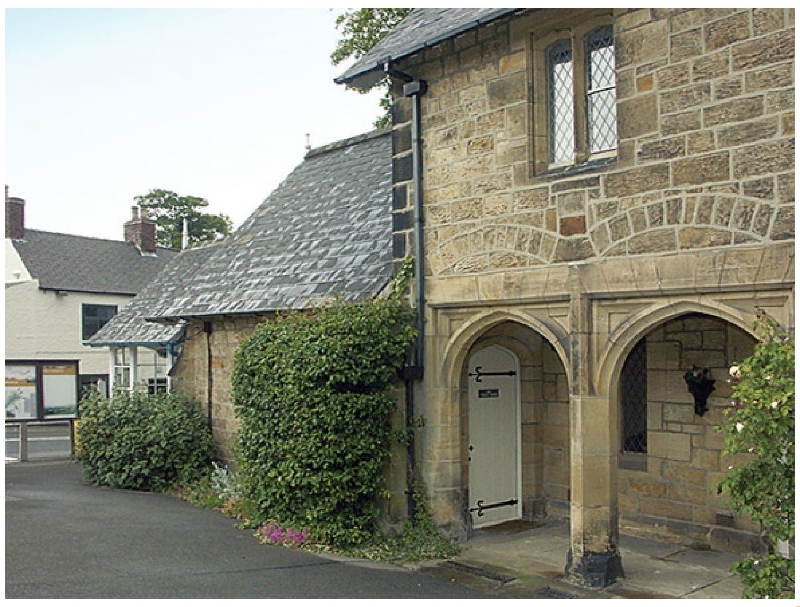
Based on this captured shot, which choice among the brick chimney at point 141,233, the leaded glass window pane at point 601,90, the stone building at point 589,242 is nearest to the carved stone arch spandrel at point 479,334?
the stone building at point 589,242

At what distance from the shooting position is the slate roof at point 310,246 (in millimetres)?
11203

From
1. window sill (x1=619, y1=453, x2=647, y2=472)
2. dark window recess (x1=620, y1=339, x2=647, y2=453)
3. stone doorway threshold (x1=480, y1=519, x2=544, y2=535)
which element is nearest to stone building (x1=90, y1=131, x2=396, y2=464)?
dark window recess (x1=620, y1=339, x2=647, y2=453)

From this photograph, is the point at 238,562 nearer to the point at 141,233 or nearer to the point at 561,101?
the point at 561,101

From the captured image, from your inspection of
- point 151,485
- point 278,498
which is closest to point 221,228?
point 151,485

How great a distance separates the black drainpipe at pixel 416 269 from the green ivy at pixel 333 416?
0.17m

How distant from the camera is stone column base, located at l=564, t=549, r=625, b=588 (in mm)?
7941

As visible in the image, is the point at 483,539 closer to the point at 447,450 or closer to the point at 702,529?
the point at 447,450

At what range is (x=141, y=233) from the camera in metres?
34.8

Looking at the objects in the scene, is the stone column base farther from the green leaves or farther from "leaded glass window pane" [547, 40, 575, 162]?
"leaded glass window pane" [547, 40, 575, 162]

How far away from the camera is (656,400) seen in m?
10.0

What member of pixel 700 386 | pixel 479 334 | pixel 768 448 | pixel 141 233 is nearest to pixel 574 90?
pixel 479 334

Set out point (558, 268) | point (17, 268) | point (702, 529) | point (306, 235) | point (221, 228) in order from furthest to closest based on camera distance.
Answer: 1. point (221, 228)
2. point (17, 268)
3. point (306, 235)
4. point (702, 529)
5. point (558, 268)

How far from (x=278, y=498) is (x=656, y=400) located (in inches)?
179

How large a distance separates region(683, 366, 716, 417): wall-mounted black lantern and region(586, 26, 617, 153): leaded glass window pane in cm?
290
